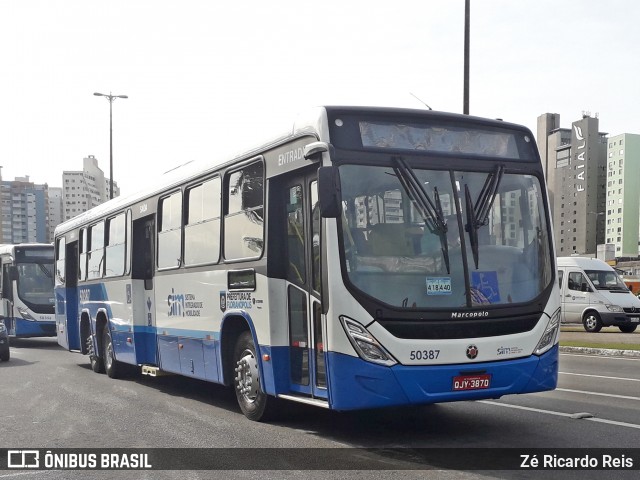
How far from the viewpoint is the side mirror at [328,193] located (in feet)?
24.1

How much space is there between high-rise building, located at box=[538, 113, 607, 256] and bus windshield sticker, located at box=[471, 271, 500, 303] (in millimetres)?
144871

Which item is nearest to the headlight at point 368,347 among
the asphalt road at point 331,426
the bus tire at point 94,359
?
the asphalt road at point 331,426

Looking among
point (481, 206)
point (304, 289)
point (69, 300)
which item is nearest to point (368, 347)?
point (304, 289)

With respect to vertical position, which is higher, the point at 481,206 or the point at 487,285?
the point at 481,206

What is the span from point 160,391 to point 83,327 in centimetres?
496

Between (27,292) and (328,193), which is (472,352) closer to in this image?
(328,193)

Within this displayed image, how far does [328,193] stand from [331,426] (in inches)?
119

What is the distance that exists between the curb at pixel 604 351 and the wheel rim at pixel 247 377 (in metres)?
10.9

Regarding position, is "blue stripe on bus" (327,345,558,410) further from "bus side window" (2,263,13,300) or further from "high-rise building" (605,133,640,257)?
"high-rise building" (605,133,640,257)

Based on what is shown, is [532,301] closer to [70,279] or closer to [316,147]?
[316,147]

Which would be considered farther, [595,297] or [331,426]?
[595,297]

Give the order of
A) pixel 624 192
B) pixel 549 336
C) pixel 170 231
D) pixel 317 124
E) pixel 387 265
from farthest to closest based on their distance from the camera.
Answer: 1. pixel 624 192
2. pixel 170 231
3. pixel 549 336
4. pixel 317 124
5. pixel 387 265

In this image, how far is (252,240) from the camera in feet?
30.3

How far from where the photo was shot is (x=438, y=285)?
25.2 feet
